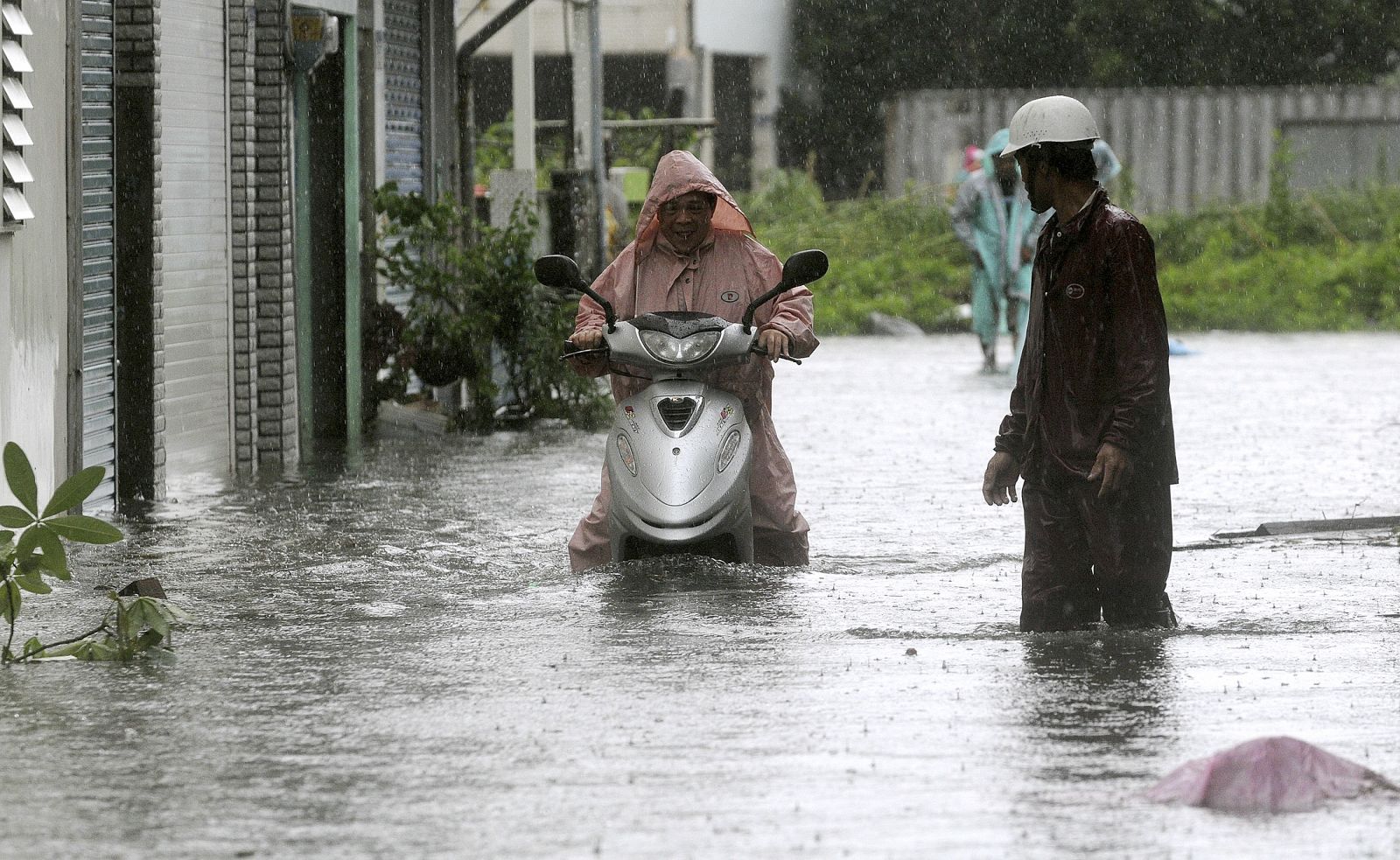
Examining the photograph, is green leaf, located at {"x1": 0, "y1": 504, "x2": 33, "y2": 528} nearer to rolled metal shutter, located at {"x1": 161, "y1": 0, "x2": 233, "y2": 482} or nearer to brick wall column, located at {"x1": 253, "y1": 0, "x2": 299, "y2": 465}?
rolled metal shutter, located at {"x1": 161, "y1": 0, "x2": 233, "y2": 482}

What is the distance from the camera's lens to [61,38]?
401 inches

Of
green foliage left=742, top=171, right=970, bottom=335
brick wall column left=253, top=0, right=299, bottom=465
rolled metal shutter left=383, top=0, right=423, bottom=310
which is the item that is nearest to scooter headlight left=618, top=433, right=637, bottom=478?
brick wall column left=253, top=0, right=299, bottom=465

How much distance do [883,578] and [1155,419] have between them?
2430 mm

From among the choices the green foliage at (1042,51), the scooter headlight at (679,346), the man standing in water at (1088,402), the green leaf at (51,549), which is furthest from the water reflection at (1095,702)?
the green foliage at (1042,51)

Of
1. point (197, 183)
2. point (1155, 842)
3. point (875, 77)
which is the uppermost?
point (875, 77)

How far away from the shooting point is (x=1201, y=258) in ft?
90.1

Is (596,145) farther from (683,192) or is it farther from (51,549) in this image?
(51,549)

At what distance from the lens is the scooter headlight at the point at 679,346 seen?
802 centimetres

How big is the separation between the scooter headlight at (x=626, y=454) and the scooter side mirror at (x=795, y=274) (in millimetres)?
549

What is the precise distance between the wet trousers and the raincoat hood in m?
1.71

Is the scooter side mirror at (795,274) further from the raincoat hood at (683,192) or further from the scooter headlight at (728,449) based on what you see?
the scooter headlight at (728,449)

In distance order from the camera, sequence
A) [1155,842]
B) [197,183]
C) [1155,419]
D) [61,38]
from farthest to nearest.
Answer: [197,183] → [61,38] → [1155,419] → [1155,842]

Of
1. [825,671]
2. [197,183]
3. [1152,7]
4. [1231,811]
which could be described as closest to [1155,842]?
[1231,811]

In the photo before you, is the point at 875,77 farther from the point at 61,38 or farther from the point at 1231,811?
the point at 1231,811
